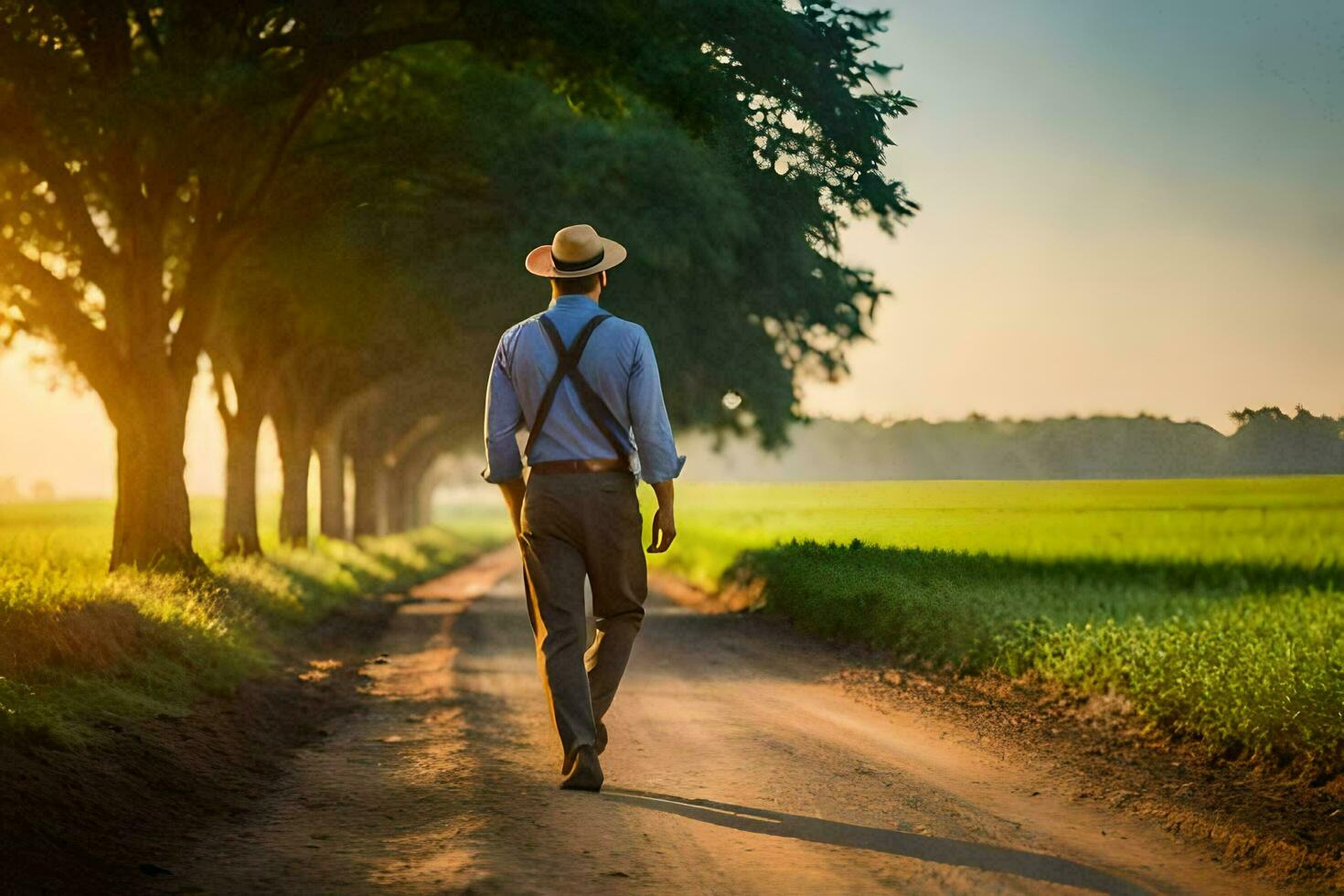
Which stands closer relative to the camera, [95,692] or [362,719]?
[95,692]

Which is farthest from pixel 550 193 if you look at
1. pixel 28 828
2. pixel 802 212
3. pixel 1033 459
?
pixel 28 828

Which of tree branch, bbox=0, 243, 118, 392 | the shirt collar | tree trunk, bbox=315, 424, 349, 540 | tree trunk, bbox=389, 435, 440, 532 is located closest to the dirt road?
the shirt collar

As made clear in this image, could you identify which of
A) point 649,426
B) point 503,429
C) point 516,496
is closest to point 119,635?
point 516,496

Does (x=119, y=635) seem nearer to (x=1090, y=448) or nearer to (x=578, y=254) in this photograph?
(x=578, y=254)

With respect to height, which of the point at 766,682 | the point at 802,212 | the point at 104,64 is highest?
the point at 104,64

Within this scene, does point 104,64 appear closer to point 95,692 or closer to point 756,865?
point 95,692

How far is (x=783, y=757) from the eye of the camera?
8086mm

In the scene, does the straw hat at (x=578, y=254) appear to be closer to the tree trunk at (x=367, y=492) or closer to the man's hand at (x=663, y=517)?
the man's hand at (x=663, y=517)

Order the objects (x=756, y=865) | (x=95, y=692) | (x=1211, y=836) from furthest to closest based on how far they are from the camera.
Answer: (x=95, y=692), (x=1211, y=836), (x=756, y=865)

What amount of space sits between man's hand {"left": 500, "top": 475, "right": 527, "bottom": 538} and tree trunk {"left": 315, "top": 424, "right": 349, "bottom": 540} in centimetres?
2700

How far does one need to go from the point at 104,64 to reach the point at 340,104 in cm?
386

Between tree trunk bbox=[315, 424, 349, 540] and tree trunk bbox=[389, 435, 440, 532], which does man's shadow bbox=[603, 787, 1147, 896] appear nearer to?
tree trunk bbox=[315, 424, 349, 540]

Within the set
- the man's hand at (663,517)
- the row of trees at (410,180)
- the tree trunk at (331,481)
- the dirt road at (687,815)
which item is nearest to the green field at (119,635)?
the dirt road at (687,815)

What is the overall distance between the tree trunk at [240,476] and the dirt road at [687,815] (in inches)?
593
